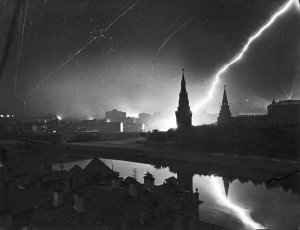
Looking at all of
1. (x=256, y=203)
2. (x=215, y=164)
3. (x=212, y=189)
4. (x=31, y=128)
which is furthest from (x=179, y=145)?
(x=31, y=128)

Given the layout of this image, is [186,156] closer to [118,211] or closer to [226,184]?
[226,184]

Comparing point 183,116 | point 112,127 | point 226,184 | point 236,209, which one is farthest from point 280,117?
point 112,127

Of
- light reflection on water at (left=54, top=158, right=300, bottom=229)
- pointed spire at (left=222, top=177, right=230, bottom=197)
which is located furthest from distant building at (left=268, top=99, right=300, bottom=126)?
light reflection on water at (left=54, top=158, right=300, bottom=229)

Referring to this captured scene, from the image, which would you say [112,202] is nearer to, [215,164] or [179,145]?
[215,164]

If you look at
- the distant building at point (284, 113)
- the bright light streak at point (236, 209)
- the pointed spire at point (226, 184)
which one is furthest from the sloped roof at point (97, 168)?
Result: the distant building at point (284, 113)

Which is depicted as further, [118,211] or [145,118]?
[145,118]

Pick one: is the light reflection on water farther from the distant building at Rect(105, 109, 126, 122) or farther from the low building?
the distant building at Rect(105, 109, 126, 122)

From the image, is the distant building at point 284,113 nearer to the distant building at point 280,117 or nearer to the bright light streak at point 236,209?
the distant building at point 280,117
